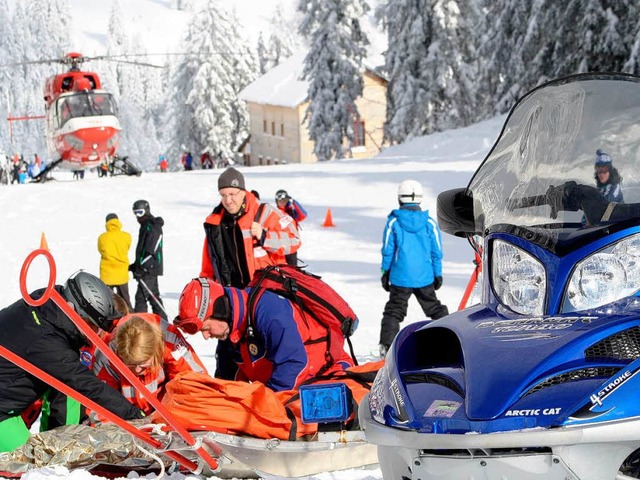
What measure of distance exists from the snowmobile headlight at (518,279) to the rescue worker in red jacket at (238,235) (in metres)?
4.35

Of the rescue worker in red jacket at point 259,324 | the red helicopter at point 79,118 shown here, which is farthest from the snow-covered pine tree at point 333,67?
the rescue worker in red jacket at point 259,324

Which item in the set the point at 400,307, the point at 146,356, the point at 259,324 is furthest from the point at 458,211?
the point at 400,307

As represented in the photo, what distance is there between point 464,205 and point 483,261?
1.58 ft

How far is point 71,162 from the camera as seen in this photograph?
2952cm

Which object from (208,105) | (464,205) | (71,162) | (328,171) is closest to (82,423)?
(464,205)

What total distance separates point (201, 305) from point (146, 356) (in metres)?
0.52

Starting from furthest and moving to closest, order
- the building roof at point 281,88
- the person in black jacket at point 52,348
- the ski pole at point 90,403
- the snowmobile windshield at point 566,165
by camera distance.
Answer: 1. the building roof at point 281,88
2. the person in black jacket at point 52,348
3. the ski pole at point 90,403
4. the snowmobile windshield at point 566,165

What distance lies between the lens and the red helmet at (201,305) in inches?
202

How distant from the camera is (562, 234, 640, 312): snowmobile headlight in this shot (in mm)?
2553

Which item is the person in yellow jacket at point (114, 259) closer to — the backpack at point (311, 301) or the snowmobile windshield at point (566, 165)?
the backpack at point (311, 301)

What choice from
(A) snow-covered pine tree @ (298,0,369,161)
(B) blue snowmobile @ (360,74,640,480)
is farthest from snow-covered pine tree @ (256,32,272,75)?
(B) blue snowmobile @ (360,74,640,480)

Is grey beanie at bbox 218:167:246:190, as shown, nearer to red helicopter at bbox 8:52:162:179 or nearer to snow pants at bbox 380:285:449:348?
snow pants at bbox 380:285:449:348

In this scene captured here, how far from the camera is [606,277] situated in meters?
2.57

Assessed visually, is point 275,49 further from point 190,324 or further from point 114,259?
point 190,324
